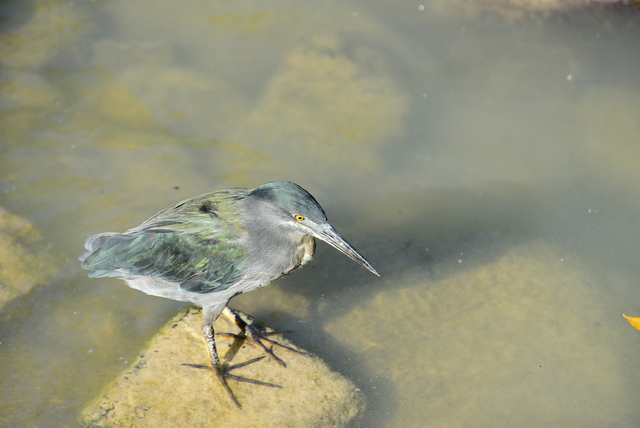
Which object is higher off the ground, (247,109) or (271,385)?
(247,109)

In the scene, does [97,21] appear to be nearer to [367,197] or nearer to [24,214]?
[24,214]

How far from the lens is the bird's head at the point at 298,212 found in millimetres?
4707

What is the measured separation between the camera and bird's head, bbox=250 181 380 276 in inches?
185

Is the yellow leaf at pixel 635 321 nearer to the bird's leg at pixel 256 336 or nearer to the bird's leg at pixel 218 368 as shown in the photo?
the bird's leg at pixel 256 336

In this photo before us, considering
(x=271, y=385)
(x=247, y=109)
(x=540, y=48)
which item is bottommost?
(x=271, y=385)

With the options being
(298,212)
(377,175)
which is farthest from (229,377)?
(377,175)

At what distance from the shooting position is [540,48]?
318 inches

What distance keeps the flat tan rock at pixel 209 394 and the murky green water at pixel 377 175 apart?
29 cm

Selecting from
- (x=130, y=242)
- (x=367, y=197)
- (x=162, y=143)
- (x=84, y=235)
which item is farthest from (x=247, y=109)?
(x=130, y=242)

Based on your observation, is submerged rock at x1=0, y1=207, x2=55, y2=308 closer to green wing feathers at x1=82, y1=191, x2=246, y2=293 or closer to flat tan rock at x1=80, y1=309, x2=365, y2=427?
green wing feathers at x1=82, y1=191, x2=246, y2=293

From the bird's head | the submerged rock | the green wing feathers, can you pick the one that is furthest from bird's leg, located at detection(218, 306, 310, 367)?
the submerged rock

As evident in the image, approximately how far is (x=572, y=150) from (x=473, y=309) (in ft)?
7.80

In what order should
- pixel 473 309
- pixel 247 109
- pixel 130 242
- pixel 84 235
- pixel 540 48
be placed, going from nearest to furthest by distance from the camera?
pixel 130 242
pixel 473 309
pixel 84 235
pixel 247 109
pixel 540 48

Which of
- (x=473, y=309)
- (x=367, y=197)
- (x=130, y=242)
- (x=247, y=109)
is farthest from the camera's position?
(x=247, y=109)
